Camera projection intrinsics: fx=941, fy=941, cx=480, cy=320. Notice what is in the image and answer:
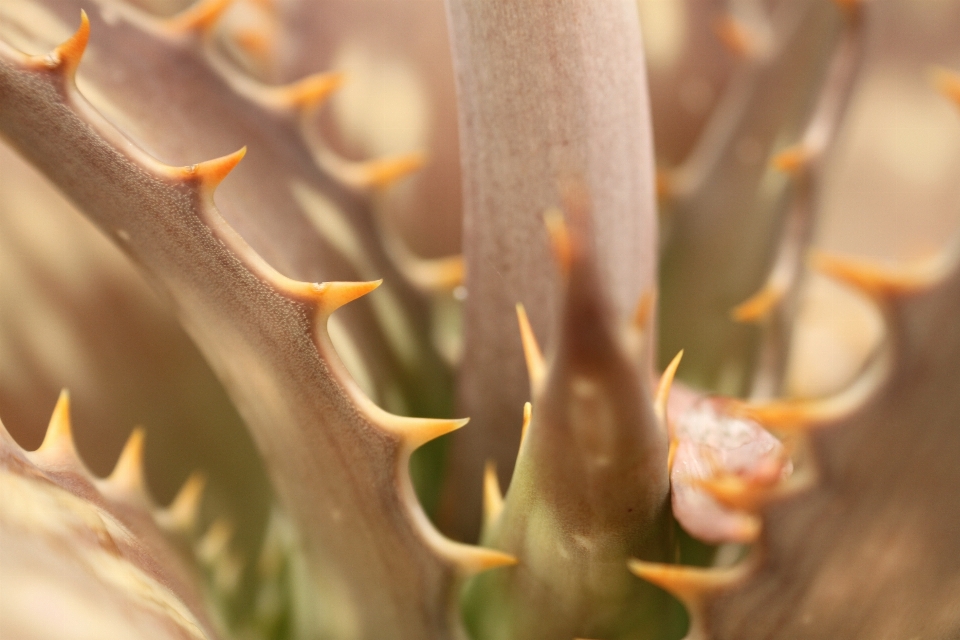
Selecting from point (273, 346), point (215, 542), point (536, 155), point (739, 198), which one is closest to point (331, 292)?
point (273, 346)

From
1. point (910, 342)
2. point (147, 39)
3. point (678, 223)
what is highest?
point (147, 39)

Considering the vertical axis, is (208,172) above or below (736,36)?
above

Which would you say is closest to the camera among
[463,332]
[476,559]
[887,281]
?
[887,281]

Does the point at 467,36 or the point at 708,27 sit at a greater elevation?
the point at 467,36

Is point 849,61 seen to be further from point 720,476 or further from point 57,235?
point 57,235

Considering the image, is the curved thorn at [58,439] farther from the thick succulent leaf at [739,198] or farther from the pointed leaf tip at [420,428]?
the thick succulent leaf at [739,198]

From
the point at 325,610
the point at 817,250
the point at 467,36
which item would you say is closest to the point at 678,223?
the point at 817,250

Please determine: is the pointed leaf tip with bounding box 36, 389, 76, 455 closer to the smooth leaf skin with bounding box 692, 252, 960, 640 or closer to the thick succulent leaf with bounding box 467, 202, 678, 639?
the thick succulent leaf with bounding box 467, 202, 678, 639

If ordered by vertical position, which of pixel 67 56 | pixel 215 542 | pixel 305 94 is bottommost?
pixel 215 542

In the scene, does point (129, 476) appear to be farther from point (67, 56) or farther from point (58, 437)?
point (67, 56)
